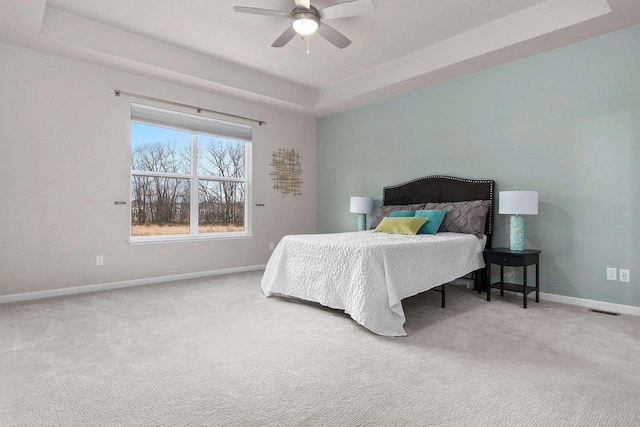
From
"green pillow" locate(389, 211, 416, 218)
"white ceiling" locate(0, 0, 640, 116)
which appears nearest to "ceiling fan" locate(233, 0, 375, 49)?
"white ceiling" locate(0, 0, 640, 116)

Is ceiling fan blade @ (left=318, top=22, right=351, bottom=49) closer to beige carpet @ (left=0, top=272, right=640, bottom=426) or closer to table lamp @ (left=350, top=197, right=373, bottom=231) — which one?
table lamp @ (left=350, top=197, right=373, bottom=231)

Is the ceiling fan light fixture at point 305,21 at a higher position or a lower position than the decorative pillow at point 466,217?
higher

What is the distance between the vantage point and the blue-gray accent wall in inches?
124

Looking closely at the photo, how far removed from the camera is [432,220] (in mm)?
3939

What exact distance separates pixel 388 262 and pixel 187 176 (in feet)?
10.6

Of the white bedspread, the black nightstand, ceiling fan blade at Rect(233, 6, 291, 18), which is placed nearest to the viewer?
the white bedspread

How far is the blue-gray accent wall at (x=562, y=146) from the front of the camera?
3.14 meters

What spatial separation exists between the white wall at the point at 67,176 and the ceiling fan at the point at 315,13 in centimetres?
215

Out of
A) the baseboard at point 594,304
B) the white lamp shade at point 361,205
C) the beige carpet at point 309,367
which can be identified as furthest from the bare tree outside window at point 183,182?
the baseboard at point 594,304

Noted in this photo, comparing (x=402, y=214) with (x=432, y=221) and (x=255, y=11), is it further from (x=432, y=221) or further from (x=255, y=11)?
(x=255, y=11)

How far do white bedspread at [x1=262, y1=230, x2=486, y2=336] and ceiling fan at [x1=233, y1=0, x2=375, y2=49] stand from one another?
6.12 feet

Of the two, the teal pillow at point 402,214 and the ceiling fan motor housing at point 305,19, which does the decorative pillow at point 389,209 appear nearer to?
the teal pillow at point 402,214

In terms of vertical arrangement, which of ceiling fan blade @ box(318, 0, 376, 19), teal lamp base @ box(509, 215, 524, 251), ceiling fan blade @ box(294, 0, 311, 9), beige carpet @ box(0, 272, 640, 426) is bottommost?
beige carpet @ box(0, 272, 640, 426)

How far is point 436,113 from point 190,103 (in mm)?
3211
